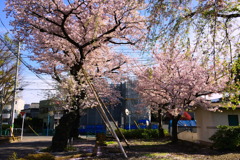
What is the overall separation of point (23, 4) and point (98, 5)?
366 centimetres

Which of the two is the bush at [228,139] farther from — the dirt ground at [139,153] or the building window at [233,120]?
the building window at [233,120]

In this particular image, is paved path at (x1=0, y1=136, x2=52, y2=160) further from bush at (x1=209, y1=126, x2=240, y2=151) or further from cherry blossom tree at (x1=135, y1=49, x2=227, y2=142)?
bush at (x1=209, y1=126, x2=240, y2=151)

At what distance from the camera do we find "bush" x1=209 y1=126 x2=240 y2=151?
37.9 ft

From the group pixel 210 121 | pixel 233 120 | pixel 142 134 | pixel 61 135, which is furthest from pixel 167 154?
pixel 142 134

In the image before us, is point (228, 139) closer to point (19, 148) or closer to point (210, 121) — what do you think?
point (210, 121)

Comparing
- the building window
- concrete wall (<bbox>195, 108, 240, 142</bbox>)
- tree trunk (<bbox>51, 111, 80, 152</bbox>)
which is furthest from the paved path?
the building window

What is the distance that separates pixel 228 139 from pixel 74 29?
1041 cm

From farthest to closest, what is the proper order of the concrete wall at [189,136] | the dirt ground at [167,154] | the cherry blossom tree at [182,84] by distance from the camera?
1. the concrete wall at [189,136]
2. the cherry blossom tree at [182,84]
3. the dirt ground at [167,154]

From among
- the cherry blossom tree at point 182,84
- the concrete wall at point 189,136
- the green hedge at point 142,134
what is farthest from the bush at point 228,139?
the green hedge at point 142,134

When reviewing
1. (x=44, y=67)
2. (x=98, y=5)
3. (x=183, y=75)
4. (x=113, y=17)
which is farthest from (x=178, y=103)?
(x=44, y=67)

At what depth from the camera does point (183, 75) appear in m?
14.9

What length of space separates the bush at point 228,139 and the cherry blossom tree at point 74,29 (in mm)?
6861

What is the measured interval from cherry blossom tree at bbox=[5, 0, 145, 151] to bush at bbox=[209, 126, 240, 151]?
686 cm

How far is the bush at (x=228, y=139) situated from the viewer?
11562 mm
